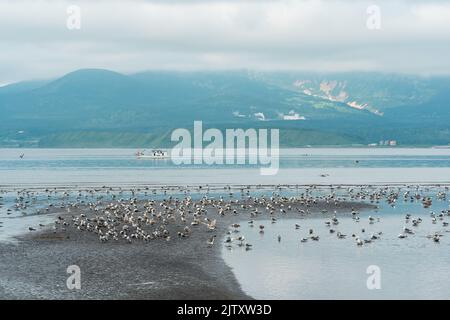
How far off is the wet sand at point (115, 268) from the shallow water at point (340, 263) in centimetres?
160

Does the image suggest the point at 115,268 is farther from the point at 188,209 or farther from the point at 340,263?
the point at 188,209

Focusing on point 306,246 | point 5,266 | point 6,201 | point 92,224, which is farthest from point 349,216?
point 6,201

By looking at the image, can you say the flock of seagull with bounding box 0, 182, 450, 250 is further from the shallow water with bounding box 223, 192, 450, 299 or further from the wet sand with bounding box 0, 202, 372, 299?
the wet sand with bounding box 0, 202, 372, 299

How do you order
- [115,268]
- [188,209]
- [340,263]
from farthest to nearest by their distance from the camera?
[188,209] < [340,263] < [115,268]

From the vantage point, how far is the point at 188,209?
68.5 meters

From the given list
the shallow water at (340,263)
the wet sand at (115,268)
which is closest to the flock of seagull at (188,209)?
the shallow water at (340,263)

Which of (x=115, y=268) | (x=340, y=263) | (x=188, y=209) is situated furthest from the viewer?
(x=188, y=209)

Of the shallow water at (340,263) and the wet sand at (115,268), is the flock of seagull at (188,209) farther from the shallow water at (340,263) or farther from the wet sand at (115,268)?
the wet sand at (115,268)

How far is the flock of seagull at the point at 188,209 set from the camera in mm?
52594

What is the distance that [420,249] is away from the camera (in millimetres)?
46094

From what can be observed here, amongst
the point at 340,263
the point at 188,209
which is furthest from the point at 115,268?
the point at 188,209

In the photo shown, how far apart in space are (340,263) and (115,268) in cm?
1293

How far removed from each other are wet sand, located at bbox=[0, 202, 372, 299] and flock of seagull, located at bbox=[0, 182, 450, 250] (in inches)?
61.0
